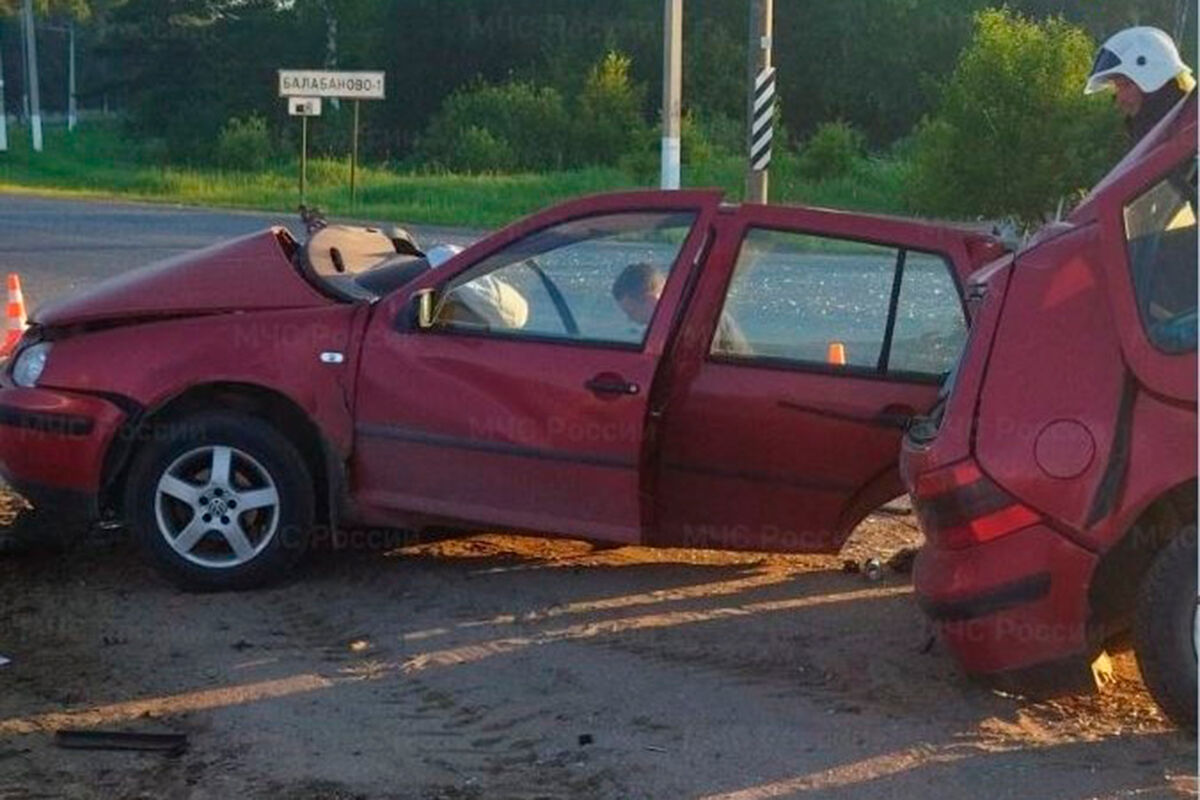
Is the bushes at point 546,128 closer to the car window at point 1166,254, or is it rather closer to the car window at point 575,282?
the car window at point 575,282

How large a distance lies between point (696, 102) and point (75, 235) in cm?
3457

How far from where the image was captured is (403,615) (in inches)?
263

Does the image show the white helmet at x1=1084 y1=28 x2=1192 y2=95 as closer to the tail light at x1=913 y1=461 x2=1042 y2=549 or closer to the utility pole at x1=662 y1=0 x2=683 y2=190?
the tail light at x1=913 y1=461 x2=1042 y2=549

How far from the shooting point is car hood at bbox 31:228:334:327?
6.97 metres

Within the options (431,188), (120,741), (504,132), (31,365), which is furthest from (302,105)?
(504,132)

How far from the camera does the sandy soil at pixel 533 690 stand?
493cm

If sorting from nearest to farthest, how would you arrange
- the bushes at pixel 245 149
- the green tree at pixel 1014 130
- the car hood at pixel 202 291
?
the car hood at pixel 202 291 < the green tree at pixel 1014 130 < the bushes at pixel 245 149

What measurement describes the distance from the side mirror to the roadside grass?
26488 millimetres

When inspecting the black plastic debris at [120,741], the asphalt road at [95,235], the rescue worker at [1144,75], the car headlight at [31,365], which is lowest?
the black plastic debris at [120,741]

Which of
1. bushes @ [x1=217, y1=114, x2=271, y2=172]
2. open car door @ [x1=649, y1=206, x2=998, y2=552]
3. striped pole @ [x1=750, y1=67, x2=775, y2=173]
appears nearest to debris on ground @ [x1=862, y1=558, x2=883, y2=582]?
open car door @ [x1=649, y1=206, x2=998, y2=552]

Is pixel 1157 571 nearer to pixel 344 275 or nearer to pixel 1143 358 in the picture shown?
pixel 1143 358

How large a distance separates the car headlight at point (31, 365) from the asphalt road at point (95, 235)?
1130 centimetres

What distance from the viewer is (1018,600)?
16.9 feet

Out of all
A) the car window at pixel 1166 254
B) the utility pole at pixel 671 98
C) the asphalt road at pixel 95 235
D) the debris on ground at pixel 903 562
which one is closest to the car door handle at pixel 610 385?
the debris on ground at pixel 903 562
